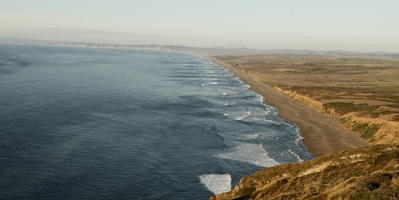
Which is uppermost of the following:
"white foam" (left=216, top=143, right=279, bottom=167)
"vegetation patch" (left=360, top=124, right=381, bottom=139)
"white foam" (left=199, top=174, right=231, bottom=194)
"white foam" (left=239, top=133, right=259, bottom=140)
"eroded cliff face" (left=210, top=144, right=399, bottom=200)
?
"eroded cliff face" (left=210, top=144, right=399, bottom=200)

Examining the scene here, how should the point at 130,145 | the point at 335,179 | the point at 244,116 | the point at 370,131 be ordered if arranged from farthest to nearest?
the point at 244,116 < the point at 370,131 < the point at 130,145 < the point at 335,179

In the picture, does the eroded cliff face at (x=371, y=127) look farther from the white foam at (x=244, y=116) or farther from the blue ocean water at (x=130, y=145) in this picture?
the white foam at (x=244, y=116)

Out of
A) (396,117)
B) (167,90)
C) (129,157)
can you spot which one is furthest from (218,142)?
(167,90)

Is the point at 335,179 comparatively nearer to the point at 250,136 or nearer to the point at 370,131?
the point at 250,136

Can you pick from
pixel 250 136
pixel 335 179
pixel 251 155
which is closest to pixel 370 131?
pixel 250 136

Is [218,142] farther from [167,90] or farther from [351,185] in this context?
[167,90]

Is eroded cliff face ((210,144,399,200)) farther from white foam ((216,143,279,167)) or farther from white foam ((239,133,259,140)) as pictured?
white foam ((239,133,259,140))

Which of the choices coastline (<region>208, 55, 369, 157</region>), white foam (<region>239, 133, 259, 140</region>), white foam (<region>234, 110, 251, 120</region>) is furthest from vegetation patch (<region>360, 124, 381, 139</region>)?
white foam (<region>234, 110, 251, 120</region>)
